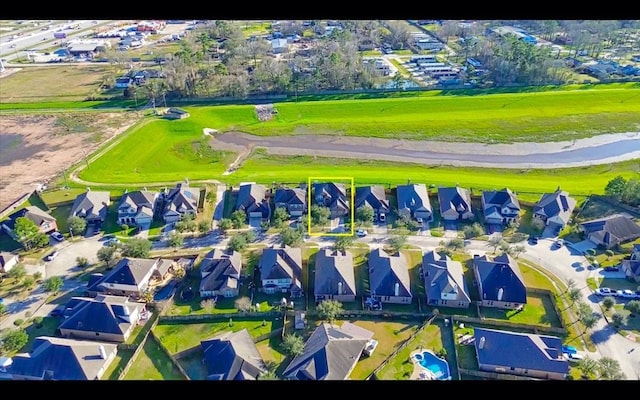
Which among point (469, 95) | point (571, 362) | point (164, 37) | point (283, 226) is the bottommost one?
point (571, 362)

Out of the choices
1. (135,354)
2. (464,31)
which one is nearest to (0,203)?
(135,354)

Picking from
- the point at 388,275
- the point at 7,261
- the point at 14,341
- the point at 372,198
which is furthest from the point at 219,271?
the point at 7,261

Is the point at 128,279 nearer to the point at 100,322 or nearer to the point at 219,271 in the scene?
the point at 100,322

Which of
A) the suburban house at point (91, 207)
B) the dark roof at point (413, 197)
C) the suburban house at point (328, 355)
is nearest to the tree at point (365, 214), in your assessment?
the dark roof at point (413, 197)

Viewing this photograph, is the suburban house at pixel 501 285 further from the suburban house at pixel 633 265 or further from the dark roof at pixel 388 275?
the suburban house at pixel 633 265

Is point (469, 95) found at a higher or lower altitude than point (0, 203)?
higher

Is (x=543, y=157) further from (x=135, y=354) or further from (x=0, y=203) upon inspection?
(x=0, y=203)
